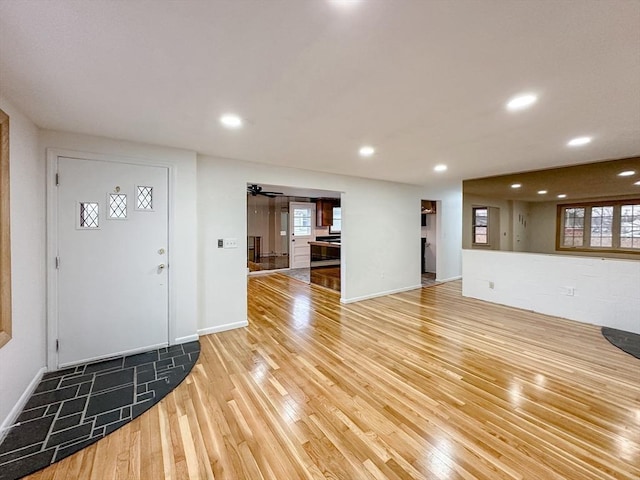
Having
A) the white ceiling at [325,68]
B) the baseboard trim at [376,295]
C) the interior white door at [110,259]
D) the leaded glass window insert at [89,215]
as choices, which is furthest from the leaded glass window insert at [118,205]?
the baseboard trim at [376,295]

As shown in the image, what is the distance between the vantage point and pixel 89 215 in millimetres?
2834

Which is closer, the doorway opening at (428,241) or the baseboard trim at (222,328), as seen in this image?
the baseboard trim at (222,328)

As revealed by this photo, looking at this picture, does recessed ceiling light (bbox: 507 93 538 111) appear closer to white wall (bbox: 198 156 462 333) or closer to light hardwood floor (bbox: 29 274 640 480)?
light hardwood floor (bbox: 29 274 640 480)

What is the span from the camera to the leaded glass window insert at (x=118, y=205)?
2932 millimetres

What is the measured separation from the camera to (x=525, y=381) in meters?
2.54

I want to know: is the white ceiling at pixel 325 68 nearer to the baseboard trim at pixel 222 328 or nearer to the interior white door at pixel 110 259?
the interior white door at pixel 110 259

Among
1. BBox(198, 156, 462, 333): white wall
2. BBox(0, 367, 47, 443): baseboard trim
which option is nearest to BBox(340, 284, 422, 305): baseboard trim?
BBox(198, 156, 462, 333): white wall

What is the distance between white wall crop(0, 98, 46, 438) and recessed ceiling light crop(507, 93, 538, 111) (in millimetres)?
3761

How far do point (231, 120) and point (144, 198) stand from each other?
153cm

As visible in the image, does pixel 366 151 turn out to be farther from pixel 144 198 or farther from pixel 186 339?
pixel 186 339

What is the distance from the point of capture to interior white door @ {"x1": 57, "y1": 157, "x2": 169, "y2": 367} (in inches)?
108

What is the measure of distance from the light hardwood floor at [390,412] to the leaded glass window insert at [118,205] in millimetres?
1829

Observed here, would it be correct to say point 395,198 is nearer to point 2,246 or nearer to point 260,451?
point 260,451

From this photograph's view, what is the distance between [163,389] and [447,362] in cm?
281
